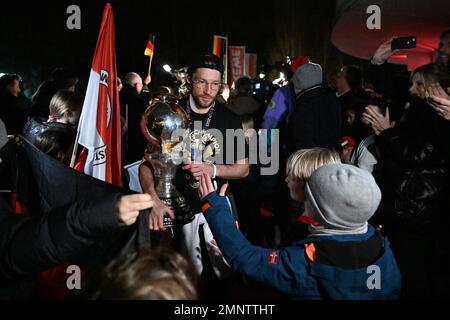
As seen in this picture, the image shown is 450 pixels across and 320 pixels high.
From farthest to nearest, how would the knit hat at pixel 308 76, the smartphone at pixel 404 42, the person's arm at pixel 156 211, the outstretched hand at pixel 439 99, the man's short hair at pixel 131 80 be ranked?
1. the man's short hair at pixel 131 80
2. the knit hat at pixel 308 76
3. the smartphone at pixel 404 42
4. the outstretched hand at pixel 439 99
5. the person's arm at pixel 156 211

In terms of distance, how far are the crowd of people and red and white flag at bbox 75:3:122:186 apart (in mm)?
190

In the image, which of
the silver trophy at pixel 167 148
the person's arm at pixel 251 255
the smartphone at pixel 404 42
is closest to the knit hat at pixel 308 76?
the smartphone at pixel 404 42

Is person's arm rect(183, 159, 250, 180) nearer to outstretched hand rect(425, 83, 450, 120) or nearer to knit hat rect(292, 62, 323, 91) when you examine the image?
outstretched hand rect(425, 83, 450, 120)

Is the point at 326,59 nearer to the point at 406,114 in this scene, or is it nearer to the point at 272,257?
the point at 406,114

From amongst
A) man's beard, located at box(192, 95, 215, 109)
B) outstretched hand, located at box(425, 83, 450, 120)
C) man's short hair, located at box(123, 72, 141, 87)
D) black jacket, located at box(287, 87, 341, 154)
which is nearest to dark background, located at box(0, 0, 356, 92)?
man's short hair, located at box(123, 72, 141, 87)

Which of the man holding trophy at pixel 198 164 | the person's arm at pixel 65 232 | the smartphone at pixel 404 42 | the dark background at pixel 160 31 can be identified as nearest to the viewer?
the person's arm at pixel 65 232

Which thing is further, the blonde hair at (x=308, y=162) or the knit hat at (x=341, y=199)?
the blonde hair at (x=308, y=162)

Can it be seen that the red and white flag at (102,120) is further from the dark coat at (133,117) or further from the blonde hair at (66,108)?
the dark coat at (133,117)

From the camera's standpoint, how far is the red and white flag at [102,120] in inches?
115

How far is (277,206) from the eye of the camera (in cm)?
487

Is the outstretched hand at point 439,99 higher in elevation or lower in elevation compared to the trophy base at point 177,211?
higher

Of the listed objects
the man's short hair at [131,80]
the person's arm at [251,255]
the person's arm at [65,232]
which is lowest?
the person's arm at [251,255]

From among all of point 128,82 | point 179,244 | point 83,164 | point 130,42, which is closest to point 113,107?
point 83,164
